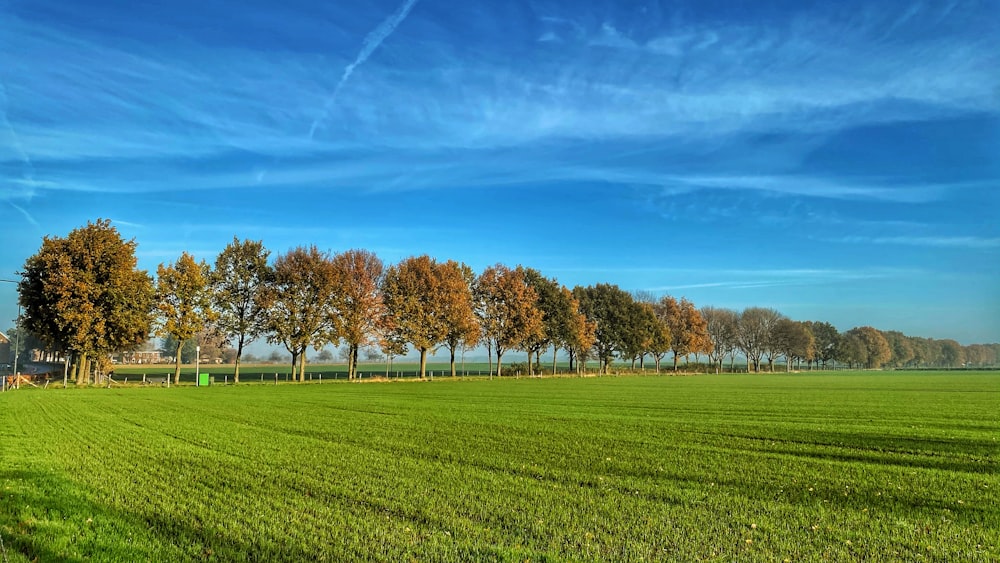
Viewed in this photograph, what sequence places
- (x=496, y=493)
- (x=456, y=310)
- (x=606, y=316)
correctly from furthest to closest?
(x=606, y=316) < (x=456, y=310) < (x=496, y=493)

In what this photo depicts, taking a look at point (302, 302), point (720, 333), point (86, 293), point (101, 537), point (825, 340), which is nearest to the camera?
point (101, 537)

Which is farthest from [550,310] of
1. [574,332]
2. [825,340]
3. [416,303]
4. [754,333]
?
[825,340]

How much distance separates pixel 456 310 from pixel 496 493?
204ft

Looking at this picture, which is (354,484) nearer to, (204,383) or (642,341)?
(204,383)

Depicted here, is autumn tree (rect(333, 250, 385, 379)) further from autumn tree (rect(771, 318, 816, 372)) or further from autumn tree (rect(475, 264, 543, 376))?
autumn tree (rect(771, 318, 816, 372))

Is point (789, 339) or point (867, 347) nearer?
point (789, 339)

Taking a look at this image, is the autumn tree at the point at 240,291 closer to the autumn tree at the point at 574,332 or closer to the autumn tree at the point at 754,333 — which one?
the autumn tree at the point at 574,332

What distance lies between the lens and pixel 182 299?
5659 cm

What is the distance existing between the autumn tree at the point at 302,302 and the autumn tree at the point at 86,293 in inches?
476

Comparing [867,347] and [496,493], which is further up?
[867,347]

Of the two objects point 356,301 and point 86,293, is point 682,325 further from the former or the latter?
point 86,293

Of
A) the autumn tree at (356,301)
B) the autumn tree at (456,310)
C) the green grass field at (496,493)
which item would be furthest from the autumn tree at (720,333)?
the green grass field at (496,493)

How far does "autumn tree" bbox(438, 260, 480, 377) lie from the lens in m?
71.8

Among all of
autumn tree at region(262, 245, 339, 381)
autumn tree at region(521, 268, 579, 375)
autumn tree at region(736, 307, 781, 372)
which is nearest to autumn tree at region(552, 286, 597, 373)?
autumn tree at region(521, 268, 579, 375)
